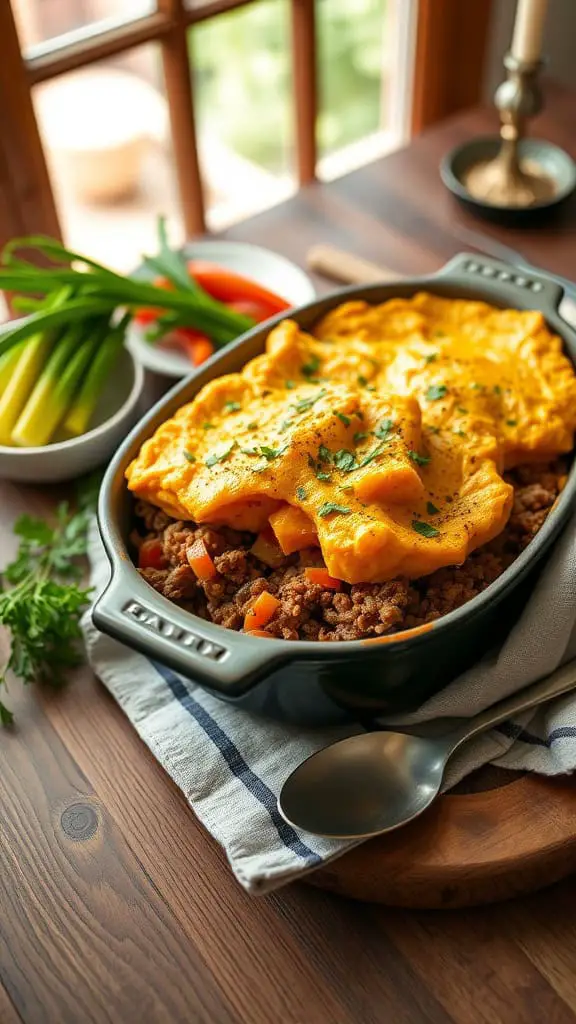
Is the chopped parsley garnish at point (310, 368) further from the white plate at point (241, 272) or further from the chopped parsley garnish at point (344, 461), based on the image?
the white plate at point (241, 272)

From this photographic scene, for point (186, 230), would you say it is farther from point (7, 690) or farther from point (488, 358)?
point (7, 690)

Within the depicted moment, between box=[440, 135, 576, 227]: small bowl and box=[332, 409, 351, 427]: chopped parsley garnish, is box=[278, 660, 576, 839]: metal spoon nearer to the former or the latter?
box=[332, 409, 351, 427]: chopped parsley garnish

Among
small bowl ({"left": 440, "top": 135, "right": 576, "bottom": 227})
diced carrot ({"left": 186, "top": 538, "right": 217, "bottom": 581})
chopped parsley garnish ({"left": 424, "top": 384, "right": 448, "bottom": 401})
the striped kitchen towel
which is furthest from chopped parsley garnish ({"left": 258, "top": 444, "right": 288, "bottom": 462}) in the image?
small bowl ({"left": 440, "top": 135, "right": 576, "bottom": 227})

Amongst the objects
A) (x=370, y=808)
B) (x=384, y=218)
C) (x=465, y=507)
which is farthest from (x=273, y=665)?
(x=384, y=218)

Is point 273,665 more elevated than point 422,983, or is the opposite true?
point 273,665

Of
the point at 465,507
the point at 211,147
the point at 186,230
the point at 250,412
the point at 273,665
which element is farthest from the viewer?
the point at 211,147

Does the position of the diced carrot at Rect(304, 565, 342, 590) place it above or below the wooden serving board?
above
